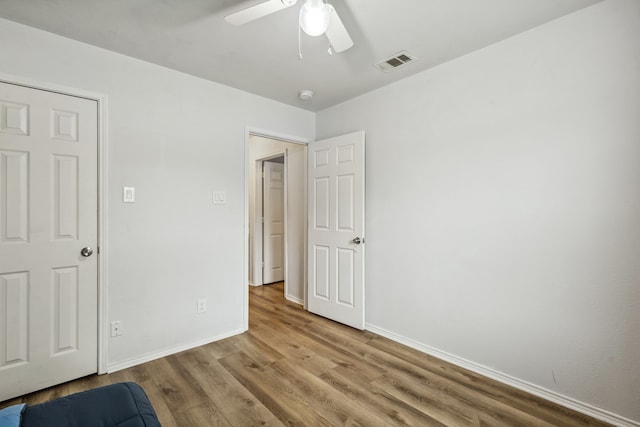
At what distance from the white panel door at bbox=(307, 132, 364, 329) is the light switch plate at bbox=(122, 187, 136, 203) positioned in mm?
1766

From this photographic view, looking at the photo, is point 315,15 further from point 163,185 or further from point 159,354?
point 159,354

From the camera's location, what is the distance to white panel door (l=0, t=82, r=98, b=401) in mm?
1933

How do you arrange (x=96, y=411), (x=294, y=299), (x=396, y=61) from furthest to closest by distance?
(x=294, y=299) → (x=396, y=61) → (x=96, y=411)

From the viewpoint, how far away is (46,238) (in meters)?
2.05

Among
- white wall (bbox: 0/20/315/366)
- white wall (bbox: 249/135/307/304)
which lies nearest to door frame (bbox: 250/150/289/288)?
white wall (bbox: 249/135/307/304)

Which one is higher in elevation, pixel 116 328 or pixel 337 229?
pixel 337 229

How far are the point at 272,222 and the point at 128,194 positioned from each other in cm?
260

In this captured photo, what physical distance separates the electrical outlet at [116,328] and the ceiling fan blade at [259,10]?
224 cm

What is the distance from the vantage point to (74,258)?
2.15 m

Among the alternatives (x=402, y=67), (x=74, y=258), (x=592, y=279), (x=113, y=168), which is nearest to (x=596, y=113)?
(x=592, y=279)

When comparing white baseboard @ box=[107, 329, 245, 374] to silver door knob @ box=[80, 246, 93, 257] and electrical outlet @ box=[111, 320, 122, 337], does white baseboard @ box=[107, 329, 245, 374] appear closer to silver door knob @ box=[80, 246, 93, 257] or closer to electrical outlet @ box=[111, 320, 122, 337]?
electrical outlet @ box=[111, 320, 122, 337]

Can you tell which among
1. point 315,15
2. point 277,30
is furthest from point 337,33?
point 277,30

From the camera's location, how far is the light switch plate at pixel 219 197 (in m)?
2.82


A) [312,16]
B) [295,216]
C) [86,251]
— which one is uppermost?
[312,16]
